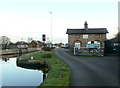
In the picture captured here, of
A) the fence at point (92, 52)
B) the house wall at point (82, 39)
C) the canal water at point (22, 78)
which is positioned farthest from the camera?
the house wall at point (82, 39)

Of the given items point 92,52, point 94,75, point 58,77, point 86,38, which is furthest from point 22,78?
point 86,38

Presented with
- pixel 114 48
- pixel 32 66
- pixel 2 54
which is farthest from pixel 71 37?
pixel 2 54

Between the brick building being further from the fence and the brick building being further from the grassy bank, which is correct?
the grassy bank

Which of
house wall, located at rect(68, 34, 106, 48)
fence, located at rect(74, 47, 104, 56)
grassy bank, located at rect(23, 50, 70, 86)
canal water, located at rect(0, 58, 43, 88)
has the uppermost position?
house wall, located at rect(68, 34, 106, 48)

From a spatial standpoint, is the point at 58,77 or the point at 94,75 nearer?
the point at 58,77

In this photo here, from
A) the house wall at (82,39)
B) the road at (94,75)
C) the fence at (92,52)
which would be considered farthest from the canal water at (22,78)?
the house wall at (82,39)

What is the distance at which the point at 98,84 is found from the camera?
7.65 m

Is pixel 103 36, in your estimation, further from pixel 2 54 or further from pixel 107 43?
pixel 2 54

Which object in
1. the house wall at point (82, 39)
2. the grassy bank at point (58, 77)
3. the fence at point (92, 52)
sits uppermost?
the house wall at point (82, 39)

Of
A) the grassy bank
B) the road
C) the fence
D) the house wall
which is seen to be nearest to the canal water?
the grassy bank

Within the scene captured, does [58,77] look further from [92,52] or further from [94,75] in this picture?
[92,52]

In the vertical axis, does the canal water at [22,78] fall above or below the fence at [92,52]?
below

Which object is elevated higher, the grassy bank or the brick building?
the brick building

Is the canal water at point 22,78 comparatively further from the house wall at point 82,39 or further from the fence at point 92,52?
the house wall at point 82,39
